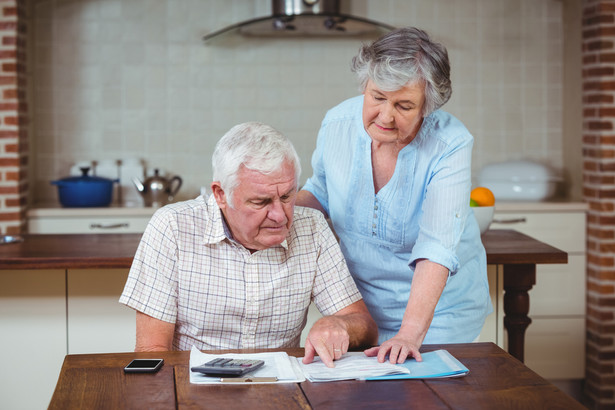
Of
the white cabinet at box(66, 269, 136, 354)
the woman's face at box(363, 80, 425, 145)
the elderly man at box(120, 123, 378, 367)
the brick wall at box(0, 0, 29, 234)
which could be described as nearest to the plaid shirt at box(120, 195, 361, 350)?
the elderly man at box(120, 123, 378, 367)

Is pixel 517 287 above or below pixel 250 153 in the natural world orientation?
below

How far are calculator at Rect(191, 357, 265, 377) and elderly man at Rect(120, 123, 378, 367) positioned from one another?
0.21 metres

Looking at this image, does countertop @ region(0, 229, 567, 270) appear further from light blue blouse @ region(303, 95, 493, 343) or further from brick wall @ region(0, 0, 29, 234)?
brick wall @ region(0, 0, 29, 234)

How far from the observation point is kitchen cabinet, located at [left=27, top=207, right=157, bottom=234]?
4055 millimetres

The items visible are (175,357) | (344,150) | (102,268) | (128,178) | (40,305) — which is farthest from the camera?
(128,178)

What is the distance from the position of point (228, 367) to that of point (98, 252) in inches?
48.8

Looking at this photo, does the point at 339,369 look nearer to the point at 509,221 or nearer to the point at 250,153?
the point at 250,153

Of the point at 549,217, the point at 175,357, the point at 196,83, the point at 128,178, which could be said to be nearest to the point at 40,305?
the point at 175,357

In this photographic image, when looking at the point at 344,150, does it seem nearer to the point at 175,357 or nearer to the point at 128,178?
the point at 175,357

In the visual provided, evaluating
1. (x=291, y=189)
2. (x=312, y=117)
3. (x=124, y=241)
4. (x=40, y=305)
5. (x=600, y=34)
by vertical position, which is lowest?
(x=40, y=305)

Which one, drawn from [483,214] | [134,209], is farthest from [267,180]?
[134,209]

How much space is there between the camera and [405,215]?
81.7 inches

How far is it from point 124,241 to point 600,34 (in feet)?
8.87

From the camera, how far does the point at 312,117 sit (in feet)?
15.3
